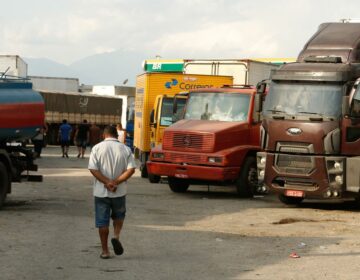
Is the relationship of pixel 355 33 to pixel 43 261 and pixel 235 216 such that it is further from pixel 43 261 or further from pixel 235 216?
pixel 43 261

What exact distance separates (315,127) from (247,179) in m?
3.77

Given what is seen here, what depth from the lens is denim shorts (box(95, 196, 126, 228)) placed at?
11938mm

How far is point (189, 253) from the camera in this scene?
12.6m

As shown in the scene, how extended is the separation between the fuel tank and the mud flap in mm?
6509

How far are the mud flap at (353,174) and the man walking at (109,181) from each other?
783 cm

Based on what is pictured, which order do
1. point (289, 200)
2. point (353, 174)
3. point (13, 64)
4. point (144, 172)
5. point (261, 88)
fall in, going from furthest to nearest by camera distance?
point (13, 64) → point (144, 172) → point (289, 200) → point (261, 88) → point (353, 174)

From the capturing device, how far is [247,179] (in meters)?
22.2

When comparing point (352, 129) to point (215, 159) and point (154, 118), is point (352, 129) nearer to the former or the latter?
point (215, 159)

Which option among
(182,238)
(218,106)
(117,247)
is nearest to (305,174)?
(218,106)

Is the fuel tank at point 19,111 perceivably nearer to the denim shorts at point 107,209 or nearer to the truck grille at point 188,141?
the truck grille at point 188,141

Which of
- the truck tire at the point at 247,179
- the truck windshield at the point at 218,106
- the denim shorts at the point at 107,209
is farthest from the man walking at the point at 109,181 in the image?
the truck windshield at the point at 218,106

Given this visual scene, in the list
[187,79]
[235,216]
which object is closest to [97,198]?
[235,216]

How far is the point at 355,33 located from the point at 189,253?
9339 millimetres

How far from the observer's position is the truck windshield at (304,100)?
1889 cm
